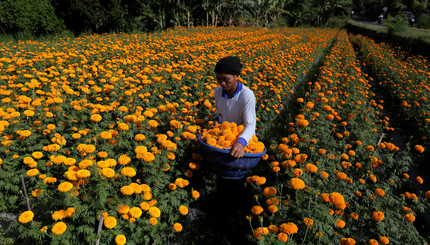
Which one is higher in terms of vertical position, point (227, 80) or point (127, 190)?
point (227, 80)

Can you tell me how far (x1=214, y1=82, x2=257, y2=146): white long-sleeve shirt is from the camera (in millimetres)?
2638

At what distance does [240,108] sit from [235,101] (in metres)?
0.11

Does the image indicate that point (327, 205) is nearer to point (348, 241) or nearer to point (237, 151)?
point (348, 241)

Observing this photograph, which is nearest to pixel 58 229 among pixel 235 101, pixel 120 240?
pixel 120 240

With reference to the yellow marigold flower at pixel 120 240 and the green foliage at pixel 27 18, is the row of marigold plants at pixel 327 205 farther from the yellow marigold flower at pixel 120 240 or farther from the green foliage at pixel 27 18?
the green foliage at pixel 27 18

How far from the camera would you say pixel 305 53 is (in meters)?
10.3

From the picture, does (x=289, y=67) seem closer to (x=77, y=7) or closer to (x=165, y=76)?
(x=165, y=76)

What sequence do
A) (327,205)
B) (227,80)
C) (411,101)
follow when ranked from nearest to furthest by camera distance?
(327,205) → (227,80) → (411,101)

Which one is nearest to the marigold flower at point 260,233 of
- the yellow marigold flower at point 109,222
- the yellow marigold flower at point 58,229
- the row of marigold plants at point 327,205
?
the row of marigold plants at point 327,205

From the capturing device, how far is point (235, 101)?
2.86 m

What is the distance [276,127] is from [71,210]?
417 cm

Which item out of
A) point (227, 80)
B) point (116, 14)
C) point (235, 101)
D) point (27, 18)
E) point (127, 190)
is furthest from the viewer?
point (116, 14)

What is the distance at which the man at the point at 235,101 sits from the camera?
8.12ft

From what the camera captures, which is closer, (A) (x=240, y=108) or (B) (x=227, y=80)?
(B) (x=227, y=80)
